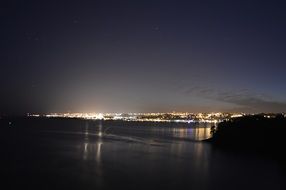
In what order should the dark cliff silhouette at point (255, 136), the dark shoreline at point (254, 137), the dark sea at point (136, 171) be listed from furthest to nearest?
the dark cliff silhouette at point (255, 136) → the dark shoreline at point (254, 137) → the dark sea at point (136, 171)

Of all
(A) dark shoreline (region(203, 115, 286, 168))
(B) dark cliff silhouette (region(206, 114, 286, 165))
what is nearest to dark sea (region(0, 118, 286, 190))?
(A) dark shoreline (region(203, 115, 286, 168))

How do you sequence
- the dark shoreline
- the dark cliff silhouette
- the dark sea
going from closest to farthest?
1. the dark sea
2. the dark shoreline
3. the dark cliff silhouette

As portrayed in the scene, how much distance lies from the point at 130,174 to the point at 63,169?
5.50 metres

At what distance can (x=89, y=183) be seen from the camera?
23109 millimetres

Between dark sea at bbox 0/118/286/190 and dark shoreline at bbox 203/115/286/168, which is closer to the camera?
dark sea at bbox 0/118/286/190

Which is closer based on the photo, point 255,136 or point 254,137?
point 255,136

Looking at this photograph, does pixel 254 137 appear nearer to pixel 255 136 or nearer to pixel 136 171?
pixel 255 136

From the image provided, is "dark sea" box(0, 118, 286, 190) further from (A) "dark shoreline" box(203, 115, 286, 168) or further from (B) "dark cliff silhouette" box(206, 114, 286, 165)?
(B) "dark cliff silhouette" box(206, 114, 286, 165)

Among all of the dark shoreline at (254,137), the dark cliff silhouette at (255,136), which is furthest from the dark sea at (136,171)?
the dark cliff silhouette at (255,136)

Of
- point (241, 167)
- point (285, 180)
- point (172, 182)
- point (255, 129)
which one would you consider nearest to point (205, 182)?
point (172, 182)

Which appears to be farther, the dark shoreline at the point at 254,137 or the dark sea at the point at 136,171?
the dark shoreline at the point at 254,137

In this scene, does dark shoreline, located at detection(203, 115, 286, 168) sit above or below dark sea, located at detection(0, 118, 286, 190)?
above

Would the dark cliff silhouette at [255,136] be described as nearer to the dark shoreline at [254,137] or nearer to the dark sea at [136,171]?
the dark shoreline at [254,137]

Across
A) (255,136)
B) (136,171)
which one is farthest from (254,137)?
(136,171)
